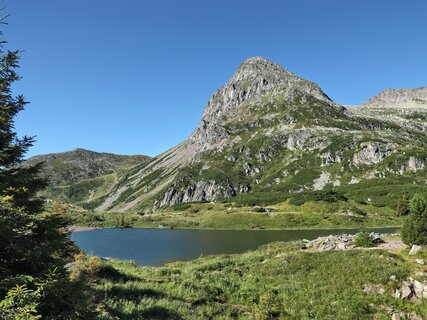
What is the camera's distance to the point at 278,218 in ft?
408

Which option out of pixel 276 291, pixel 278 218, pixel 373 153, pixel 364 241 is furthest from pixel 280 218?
pixel 373 153

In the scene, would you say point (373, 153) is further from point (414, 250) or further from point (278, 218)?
point (414, 250)

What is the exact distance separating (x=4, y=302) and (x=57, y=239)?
3.57m

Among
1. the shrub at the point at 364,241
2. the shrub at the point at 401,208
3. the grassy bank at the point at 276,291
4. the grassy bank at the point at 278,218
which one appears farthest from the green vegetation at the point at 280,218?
the grassy bank at the point at 276,291

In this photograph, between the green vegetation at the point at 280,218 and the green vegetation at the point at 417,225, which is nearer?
the green vegetation at the point at 417,225

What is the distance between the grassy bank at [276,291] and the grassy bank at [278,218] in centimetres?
8857

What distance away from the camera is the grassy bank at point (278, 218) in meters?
116

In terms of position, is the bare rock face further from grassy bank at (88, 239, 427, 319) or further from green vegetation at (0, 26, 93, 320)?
green vegetation at (0, 26, 93, 320)

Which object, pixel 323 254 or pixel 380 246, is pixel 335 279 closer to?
pixel 323 254

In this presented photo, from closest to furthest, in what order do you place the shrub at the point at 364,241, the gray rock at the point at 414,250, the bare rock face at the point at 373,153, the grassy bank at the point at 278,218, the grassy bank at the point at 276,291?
the grassy bank at the point at 276,291, the gray rock at the point at 414,250, the shrub at the point at 364,241, the grassy bank at the point at 278,218, the bare rock face at the point at 373,153

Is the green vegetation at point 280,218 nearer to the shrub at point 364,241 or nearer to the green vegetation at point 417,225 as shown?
the shrub at point 364,241

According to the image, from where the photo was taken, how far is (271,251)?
41406 mm

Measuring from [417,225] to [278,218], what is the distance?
94.8 m

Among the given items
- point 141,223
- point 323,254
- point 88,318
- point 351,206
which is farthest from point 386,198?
point 88,318
